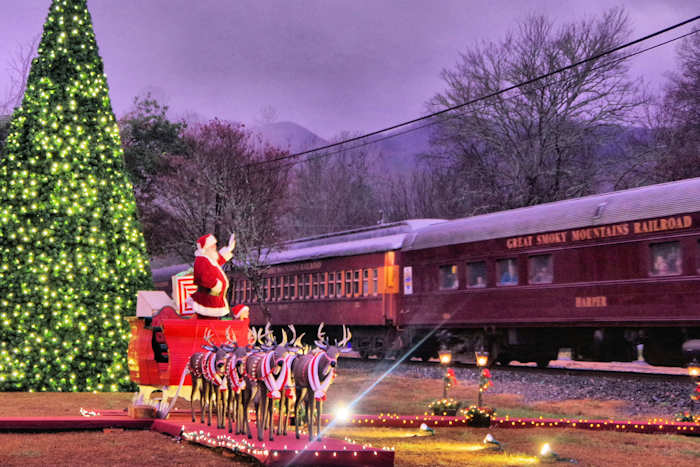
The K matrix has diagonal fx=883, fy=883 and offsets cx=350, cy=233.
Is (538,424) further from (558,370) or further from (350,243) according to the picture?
(350,243)

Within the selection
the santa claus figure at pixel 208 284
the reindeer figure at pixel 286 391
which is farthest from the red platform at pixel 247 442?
the santa claus figure at pixel 208 284

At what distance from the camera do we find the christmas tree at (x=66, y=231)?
15148 mm

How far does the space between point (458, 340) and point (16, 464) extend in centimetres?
1657

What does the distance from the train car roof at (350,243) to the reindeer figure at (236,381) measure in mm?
16399

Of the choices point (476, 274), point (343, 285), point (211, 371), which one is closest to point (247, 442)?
point (211, 371)

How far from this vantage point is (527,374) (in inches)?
757

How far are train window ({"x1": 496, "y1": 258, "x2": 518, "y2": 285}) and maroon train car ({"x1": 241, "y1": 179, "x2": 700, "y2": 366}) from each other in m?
0.04

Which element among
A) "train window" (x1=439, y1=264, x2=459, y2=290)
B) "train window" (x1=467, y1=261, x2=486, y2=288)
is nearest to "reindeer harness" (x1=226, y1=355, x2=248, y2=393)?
"train window" (x1=467, y1=261, x2=486, y2=288)

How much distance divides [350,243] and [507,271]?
27.1 feet

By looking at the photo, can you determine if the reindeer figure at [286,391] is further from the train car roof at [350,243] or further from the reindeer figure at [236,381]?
the train car roof at [350,243]

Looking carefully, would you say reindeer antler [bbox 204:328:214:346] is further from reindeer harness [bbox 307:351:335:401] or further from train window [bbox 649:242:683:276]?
train window [bbox 649:242:683:276]

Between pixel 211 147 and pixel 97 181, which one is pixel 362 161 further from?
pixel 97 181

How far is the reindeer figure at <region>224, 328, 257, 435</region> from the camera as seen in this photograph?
8.56 m

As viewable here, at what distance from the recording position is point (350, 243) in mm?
28203
